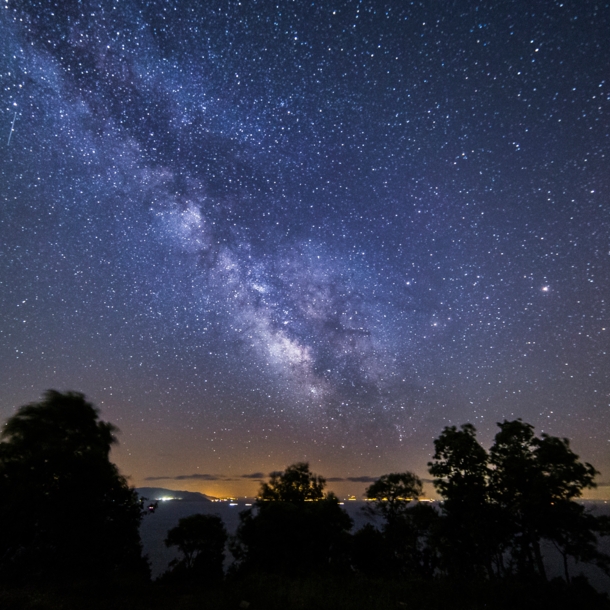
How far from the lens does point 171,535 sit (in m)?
20.8

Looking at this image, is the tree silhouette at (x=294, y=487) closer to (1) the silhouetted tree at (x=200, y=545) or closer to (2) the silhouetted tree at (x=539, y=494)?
(1) the silhouetted tree at (x=200, y=545)

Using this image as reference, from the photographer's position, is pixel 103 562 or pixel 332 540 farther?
pixel 332 540

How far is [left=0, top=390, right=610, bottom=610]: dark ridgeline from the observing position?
14.0m

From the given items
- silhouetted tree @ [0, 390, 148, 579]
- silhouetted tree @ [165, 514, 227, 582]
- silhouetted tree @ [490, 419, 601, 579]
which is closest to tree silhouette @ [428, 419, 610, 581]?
silhouetted tree @ [490, 419, 601, 579]

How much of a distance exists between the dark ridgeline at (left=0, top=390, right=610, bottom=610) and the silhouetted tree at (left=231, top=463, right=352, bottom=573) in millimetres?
69

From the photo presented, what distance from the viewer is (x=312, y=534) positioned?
70.2 feet

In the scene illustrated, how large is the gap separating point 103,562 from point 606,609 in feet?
68.9

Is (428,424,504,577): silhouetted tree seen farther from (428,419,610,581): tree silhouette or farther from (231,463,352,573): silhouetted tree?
(231,463,352,573): silhouetted tree

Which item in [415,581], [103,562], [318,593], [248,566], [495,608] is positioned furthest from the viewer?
[248,566]

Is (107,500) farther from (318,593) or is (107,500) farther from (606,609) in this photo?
(606,609)

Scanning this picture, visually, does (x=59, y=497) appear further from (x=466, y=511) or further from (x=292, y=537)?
(x=466, y=511)

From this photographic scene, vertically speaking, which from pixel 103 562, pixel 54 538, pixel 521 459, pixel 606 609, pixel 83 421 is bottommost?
pixel 606 609

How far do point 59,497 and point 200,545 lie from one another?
29.3ft

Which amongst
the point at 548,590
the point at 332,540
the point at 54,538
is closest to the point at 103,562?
the point at 54,538
